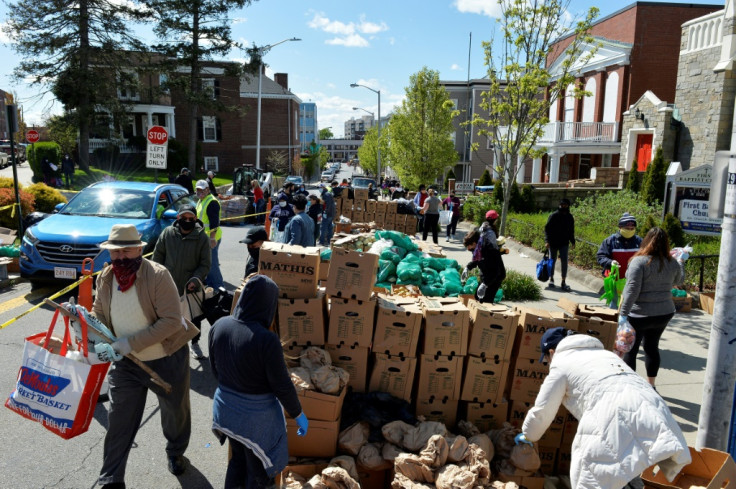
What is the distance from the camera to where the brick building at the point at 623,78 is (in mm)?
26703

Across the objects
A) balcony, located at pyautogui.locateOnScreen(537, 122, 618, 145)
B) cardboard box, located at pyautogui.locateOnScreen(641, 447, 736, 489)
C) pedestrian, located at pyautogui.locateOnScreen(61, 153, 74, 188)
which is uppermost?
balcony, located at pyautogui.locateOnScreen(537, 122, 618, 145)

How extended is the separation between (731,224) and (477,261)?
4.24m

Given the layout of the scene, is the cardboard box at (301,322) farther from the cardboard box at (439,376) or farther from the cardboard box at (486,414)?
the cardboard box at (486,414)

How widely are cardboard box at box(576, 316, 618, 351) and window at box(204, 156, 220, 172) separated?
50780mm

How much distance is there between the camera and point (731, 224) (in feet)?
11.5

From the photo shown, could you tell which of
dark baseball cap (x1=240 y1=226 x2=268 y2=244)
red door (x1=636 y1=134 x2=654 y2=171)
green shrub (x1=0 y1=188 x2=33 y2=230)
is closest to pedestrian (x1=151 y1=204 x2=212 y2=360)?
dark baseball cap (x1=240 y1=226 x2=268 y2=244)

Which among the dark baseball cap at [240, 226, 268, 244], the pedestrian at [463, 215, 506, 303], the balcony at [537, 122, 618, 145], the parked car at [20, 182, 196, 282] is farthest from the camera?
the balcony at [537, 122, 618, 145]

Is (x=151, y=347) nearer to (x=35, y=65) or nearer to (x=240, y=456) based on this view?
(x=240, y=456)

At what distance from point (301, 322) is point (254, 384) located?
1543 millimetres

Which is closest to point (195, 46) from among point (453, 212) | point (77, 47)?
point (77, 47)

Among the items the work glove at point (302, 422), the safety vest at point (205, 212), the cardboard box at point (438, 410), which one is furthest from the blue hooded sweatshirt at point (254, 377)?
the safety vest at point (205, 212)

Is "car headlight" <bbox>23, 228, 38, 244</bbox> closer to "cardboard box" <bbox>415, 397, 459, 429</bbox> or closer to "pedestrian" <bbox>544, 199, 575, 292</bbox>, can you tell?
"cardboard box" <bbox>415, 397, 459, 429</bbox>

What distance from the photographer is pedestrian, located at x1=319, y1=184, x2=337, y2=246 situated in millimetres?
14259

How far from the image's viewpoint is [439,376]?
472cm
